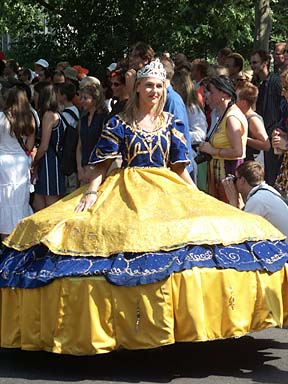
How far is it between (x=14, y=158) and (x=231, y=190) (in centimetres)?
241

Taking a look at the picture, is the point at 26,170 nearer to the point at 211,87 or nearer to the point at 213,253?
the point at 211,87

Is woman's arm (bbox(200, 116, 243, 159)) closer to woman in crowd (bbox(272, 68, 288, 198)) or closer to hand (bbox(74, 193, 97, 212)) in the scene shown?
woman in crowd (bbox(272, 68, 288, 198))

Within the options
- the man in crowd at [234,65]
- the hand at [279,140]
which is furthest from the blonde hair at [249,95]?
the man in crowd at [234,65]

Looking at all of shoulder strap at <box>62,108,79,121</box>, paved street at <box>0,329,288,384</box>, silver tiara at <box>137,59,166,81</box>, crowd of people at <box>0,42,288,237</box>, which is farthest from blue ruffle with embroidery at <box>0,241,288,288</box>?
shoulder strap at <box>62,108,79,121</box>

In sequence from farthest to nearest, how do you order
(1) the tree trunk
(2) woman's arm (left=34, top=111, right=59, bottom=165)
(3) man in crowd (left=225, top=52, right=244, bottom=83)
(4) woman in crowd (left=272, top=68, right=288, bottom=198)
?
(1) the tree trunk
(3) man in crowd (left=225, top=52, right=244, bottom=83)
(2) woman's arm (left=34, top=111, right=59, bottom=165)
(4) woman in crowd (left=272, top=68, right=288, bottom=198)

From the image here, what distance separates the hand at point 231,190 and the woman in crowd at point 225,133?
482 millimetres

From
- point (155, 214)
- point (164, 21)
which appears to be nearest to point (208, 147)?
point (155, 214)

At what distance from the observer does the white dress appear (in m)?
10.1

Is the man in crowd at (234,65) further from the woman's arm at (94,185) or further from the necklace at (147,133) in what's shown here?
the woman's arm at (94,185)

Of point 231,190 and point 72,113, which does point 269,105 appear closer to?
point 72,113

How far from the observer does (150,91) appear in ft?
23.4

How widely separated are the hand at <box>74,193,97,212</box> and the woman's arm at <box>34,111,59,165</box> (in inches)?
144

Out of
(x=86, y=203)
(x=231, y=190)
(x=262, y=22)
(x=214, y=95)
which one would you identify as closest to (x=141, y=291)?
(x=86, y=203)

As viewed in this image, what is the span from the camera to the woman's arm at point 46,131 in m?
10.6
